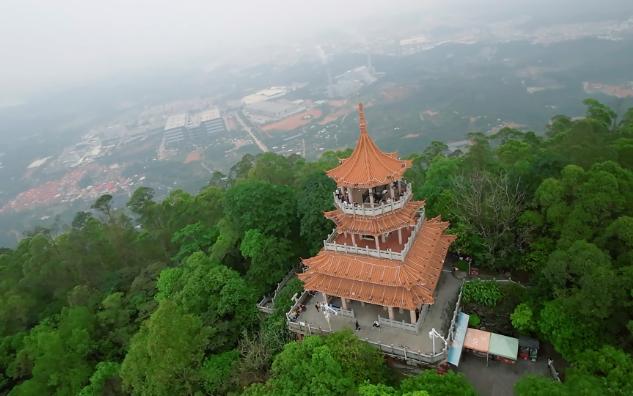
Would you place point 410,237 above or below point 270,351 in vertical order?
above

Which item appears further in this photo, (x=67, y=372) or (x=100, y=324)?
(x=100, y=324)

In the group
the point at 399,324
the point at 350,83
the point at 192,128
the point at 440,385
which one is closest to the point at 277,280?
the point at 399,324

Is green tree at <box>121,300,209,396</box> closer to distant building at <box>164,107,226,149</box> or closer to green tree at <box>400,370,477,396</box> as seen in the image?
green tree at <box>400,370,477,396</box>

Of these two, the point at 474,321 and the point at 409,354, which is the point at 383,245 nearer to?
the point at 409,354

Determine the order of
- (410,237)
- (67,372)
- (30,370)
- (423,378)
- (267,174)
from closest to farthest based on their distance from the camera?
(423,378), (410,237), (67,372), (30,370), (267,174)

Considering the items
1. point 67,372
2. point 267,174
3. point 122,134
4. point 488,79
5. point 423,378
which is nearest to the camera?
point 423,378

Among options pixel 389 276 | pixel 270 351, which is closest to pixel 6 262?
pixel 270 351

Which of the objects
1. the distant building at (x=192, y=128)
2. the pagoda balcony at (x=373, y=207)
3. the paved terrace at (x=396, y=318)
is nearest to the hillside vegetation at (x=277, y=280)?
the paved terrace at (x=396, y=318)

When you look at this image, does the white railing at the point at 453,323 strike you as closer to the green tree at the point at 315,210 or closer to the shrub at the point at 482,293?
the shrub at the point at 482,293

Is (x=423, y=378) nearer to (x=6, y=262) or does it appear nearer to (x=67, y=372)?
(x=67, y=372)
